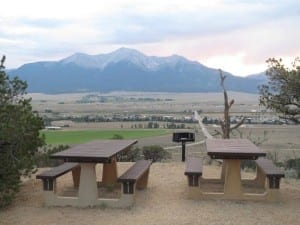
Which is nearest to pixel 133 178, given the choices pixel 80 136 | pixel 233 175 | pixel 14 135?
pixel 233 175

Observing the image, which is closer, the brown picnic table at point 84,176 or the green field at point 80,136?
the brown picnic table at point 84,176

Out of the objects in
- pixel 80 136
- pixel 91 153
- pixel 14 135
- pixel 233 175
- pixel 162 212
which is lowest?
pixel 80 136

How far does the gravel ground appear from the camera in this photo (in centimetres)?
809

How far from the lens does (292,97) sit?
32.1ft

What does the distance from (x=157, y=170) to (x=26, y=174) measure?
14.6ft

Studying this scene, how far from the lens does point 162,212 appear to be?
8617mm

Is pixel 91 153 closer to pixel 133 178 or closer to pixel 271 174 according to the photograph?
pixel 133 178

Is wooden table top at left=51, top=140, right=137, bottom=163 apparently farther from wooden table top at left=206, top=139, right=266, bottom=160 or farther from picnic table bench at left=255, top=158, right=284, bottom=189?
picnic table bench at left=255, top=158, right=284, bottom=189

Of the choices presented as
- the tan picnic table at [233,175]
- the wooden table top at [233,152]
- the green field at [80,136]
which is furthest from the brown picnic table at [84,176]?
the green field at [80,136]

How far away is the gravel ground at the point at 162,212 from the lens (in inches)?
319

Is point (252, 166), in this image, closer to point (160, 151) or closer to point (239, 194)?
point (160, 151)

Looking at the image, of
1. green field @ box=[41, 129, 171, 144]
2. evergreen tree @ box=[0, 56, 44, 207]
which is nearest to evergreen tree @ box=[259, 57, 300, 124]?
evergreen tree @ box=[0, 56, 44, 207]

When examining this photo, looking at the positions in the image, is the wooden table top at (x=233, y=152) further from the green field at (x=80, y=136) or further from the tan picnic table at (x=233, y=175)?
the green field at (x=80, y=136)

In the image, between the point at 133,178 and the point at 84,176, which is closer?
the point at 133,178
